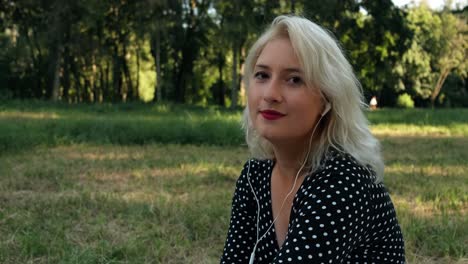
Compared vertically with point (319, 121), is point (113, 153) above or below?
below

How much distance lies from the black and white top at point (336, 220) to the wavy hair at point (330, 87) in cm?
4

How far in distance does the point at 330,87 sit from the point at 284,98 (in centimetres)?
12

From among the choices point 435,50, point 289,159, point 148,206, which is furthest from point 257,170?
point 435,50

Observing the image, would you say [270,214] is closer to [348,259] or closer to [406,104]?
[348,259]

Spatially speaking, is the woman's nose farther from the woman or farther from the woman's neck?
the woman's neck

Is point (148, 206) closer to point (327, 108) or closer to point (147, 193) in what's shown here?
point (147, 193)

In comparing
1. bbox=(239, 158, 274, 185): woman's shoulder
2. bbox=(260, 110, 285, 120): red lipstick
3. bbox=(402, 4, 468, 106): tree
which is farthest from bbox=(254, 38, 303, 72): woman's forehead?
bbox=(402, 4, 468, 106): tree

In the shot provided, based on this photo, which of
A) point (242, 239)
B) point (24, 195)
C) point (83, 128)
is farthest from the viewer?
A: point (83, 128)

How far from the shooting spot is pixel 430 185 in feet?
17.8

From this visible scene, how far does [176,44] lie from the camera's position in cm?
3095

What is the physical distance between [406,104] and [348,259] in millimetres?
41793

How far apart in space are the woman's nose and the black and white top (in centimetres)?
22

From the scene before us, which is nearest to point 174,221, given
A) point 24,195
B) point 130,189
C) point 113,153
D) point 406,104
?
point 130,189

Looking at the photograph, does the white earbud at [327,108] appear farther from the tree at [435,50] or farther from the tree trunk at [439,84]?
the tree trunk at [439,84]
